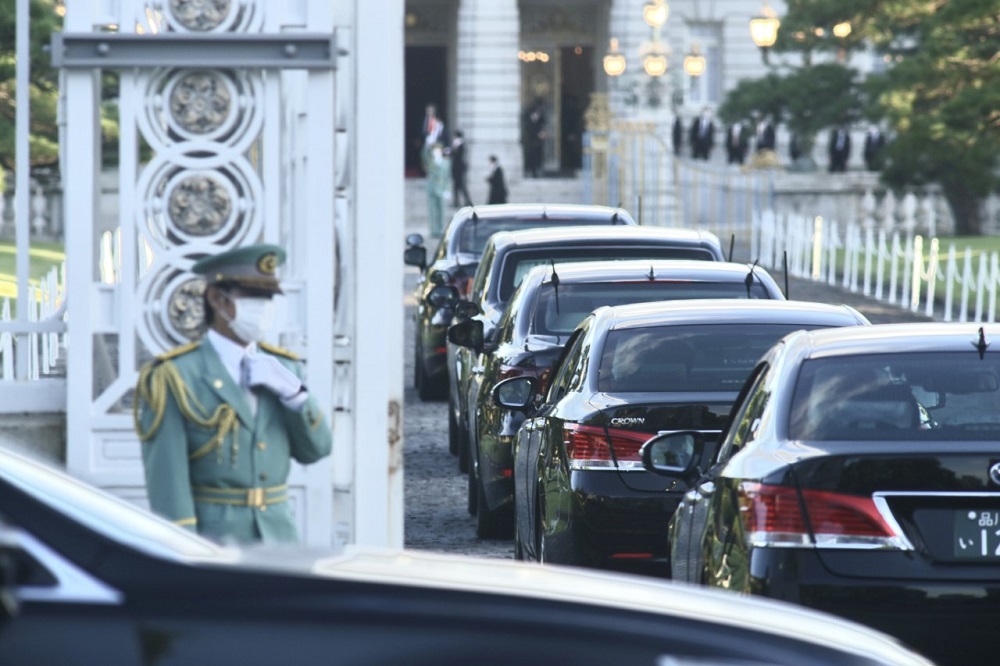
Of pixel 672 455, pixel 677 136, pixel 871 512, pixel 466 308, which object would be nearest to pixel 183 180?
pixel 672 455

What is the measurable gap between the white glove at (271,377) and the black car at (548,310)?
16.8 feet

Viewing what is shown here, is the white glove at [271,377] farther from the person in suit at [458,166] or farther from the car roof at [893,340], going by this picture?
the person in suit at [458,166]

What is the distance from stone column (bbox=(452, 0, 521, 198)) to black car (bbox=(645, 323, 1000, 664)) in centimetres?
5639

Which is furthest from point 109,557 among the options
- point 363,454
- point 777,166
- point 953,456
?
point 777,166

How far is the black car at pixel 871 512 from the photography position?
6.62 meters

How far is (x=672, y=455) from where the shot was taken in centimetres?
790

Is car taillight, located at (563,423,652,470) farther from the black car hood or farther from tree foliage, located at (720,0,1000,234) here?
tree foliage, located at (720,0,1000,234)

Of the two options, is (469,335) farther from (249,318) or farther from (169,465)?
(169,465)

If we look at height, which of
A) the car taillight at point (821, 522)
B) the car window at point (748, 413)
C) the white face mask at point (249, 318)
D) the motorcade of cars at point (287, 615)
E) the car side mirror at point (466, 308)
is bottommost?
the car side mirror at point (466, 308)

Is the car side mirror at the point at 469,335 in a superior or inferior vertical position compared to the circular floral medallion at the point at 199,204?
inferior

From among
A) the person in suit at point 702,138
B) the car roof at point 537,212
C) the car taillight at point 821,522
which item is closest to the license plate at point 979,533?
the car taillight at point 821,522

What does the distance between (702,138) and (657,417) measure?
50568mm

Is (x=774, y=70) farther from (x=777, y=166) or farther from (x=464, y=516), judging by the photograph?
(x=464, y=516)

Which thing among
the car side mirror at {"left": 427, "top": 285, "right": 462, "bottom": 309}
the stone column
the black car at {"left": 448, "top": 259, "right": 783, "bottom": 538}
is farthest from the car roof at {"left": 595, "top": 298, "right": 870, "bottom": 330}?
the stone column
